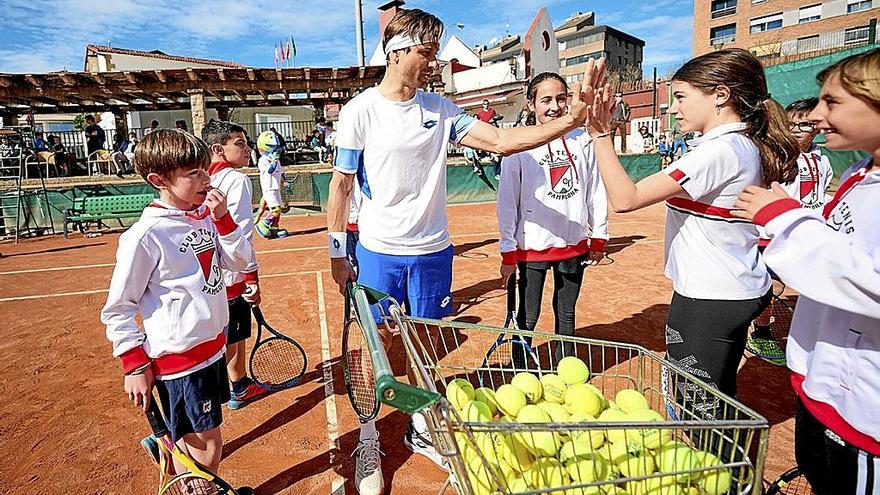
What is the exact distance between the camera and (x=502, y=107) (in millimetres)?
34750

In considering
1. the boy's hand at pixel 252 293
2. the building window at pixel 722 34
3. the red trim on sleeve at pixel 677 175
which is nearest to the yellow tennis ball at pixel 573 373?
the red trim on sleeve at pixel 677 175

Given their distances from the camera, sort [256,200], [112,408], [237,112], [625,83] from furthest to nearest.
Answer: [625,83]
[237,112]
[256,200]
[112,408]

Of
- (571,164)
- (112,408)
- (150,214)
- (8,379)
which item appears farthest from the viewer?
(8,379)

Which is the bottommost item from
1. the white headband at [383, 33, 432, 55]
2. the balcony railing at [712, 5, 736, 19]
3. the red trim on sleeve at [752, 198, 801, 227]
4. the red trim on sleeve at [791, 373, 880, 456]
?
the red trim on sleeve at [791, 373, 880, 456]

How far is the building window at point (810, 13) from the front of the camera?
4441cm

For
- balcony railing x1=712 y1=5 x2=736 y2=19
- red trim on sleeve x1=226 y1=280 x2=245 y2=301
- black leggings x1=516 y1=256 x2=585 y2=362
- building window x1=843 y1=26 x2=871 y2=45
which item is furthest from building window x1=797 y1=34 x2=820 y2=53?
red trim on sleeve x1=226 y1=280 x2=245 y2=301

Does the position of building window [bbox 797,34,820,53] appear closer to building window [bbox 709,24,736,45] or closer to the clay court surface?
building window [bbox 709,24,736,45]

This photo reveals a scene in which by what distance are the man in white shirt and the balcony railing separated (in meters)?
59.5

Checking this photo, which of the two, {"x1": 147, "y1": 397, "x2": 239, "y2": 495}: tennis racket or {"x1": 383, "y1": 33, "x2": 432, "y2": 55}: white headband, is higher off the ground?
{"x1": 383, "y1": 33, "x2": 432, "y2": 55}: white headband

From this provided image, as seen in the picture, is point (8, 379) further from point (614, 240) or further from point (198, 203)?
point (614, 240)

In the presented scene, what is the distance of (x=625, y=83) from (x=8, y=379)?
55.2m

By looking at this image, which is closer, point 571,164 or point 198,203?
point 198,203

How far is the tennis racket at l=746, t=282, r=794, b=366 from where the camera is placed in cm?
452

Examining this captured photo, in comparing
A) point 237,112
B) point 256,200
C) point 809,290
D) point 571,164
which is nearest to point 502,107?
point 237,112
